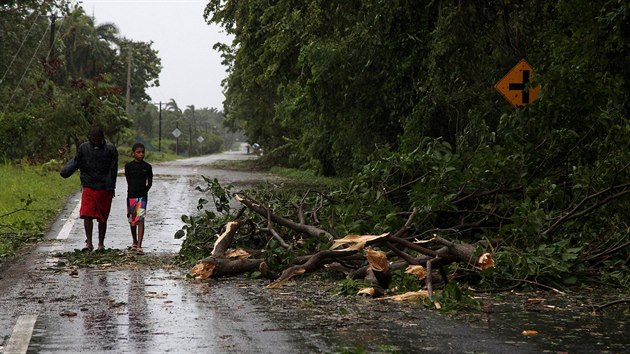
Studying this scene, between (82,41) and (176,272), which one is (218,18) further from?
(82,41)

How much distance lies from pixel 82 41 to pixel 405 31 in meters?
60.5

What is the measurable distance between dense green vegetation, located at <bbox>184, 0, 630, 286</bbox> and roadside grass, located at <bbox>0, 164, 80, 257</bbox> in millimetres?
5393

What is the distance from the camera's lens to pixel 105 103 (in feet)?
151

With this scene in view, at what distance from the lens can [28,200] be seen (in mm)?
15203

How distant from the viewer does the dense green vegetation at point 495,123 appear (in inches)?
398

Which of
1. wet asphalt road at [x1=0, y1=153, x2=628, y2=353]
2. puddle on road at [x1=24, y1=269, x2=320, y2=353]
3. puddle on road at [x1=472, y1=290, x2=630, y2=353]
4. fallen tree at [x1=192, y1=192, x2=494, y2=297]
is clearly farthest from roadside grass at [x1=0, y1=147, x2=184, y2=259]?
puddle on road at [x1=472, y1=290, x2=630, y2=353]

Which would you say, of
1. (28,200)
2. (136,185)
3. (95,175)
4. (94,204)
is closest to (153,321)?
(94,204)

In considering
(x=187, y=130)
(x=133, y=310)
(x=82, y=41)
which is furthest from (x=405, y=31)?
(x=187, y=130)

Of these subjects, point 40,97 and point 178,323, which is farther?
point 40,97

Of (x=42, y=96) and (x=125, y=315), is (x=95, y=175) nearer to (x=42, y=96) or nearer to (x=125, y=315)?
(x=125, y=315)

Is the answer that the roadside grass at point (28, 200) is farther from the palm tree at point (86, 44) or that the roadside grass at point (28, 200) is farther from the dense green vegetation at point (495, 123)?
the palm tree at point (86, 44)

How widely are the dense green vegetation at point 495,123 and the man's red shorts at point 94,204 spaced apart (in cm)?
327

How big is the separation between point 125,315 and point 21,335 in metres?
1.10

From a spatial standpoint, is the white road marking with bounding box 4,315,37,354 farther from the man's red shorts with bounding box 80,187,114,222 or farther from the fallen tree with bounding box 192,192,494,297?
the man's red shorts with bounding box 80,187,114,222
